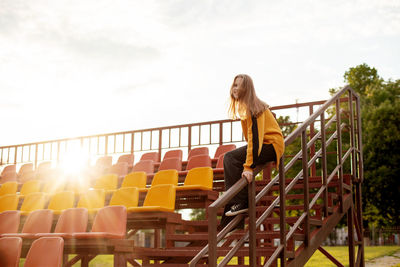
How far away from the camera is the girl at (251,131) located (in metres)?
3.69

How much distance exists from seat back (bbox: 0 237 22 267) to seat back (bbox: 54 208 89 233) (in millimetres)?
877

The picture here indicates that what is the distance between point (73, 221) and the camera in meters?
6.04

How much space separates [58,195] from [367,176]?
14312 millimetres

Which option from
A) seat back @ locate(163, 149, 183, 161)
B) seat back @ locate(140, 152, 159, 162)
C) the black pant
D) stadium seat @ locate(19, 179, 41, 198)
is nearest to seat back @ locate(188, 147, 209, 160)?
seat back @ locate(163, 149, 183, 161)

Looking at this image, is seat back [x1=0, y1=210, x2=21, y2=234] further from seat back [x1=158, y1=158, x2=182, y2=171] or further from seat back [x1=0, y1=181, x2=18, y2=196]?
seat back [x1=0, y1=181, x2=18, y2=196]

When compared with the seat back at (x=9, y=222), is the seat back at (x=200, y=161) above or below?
above

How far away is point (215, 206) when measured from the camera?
10.2 feet

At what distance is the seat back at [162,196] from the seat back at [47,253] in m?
1.23

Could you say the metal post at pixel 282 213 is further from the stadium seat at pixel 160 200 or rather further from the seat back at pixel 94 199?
→ the seat back at pixel 94 199

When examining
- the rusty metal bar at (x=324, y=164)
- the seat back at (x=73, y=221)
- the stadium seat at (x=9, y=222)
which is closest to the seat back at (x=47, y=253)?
the seat back at (x=73, y=221)

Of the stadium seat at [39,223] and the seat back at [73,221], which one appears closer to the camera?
the seat back at [73,221]

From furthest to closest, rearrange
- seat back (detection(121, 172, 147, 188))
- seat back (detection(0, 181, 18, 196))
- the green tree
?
the green tree < seat back (detection(0, 181, 18, 196)) < seat back (detection(121, 172, 147, 188))

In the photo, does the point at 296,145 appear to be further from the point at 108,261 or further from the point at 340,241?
the point at 340,241

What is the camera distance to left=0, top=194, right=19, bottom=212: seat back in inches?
309
